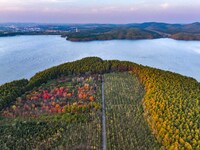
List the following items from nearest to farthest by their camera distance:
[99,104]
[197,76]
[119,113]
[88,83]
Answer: [119,113]
[99,104]
[88,83]
[197,76]

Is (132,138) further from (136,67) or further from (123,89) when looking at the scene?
(136,67)

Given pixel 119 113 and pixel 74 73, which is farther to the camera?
pixel 74 73

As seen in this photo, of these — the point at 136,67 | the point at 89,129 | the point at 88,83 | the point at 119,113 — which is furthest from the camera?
the point at 136,67

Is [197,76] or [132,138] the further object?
[197,76]

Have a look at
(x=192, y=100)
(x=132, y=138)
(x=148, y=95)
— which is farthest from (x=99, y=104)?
(x=192, y=100)

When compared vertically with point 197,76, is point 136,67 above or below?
above

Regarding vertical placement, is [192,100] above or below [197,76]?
above

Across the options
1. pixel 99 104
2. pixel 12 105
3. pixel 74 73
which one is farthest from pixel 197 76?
pixel 12 105

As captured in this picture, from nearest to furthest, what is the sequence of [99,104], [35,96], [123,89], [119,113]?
[119,113] → [99,104] → [35,96] → [123,89]

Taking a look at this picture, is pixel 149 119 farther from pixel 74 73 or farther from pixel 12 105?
pixel 74 73
